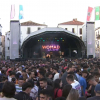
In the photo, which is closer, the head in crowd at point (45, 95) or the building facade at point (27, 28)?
the head in crowd at point (45, 95)

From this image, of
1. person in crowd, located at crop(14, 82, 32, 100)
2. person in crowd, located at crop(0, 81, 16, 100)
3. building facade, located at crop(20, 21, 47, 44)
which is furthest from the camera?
building facade, located at crop(20, 21, 47, 44)

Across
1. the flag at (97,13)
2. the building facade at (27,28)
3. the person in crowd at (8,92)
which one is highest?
the building facade at (27,28)

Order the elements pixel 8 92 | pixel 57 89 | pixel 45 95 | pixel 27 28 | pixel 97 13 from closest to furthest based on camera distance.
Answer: pixel 8 92 < pixel 45 95 < pixel 57 89 < pixel 97 13 < pixel 27 28

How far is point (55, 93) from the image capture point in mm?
4066

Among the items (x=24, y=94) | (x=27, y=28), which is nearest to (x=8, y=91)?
(x=24, y=94)

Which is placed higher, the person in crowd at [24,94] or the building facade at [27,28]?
the building facade at [27,28]

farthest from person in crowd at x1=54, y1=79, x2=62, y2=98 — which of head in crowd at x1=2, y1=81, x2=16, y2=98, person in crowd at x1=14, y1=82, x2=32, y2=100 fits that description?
head in crowd at x1=2, y1=81, x2=16, y2=98

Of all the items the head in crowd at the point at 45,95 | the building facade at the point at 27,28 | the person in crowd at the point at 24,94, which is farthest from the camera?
the building facade at the point at 27,28

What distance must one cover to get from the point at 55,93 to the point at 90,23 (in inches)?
977

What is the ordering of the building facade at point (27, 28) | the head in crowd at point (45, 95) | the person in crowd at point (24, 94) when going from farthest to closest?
1. the building facade at point (27, 28)
2. the person in crowd at point (24, 94)
3. the head in crowd at point (45, 95)

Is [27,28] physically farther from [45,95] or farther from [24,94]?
[45,95]

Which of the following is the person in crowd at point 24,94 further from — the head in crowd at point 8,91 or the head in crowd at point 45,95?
the head in crowd at point 8,91

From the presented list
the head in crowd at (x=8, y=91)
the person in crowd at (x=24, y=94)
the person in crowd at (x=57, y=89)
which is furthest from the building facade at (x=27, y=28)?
the head in crowd at (x=8, y=91)

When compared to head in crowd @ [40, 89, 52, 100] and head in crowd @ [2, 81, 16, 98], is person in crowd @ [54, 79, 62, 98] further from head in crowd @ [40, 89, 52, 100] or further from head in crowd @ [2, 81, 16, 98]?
head in crowd @ [2, 81, 16, 98]
